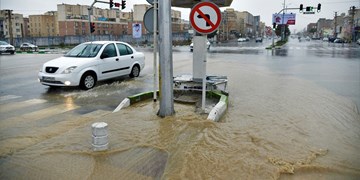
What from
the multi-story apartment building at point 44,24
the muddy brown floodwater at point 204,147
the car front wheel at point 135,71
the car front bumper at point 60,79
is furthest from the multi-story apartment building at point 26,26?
the muddy brown floodwater at point 204,147

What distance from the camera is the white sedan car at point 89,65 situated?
9250 mm

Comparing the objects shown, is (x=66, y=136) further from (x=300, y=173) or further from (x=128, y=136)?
(x=300, y=173)

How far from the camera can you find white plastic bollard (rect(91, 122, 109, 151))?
429 centimetres

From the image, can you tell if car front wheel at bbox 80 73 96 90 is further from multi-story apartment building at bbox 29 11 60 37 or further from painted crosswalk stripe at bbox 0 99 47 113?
multi-story apartment building at bbox 29 11 60 37

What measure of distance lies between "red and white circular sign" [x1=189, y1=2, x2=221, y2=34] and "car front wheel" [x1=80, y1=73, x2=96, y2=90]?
16.5ft

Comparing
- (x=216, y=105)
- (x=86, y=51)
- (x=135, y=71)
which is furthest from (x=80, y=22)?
(x=216, y=105)

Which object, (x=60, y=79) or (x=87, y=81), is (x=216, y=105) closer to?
(x=87, y=81)

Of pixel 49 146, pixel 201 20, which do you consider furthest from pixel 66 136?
pixel 201 20

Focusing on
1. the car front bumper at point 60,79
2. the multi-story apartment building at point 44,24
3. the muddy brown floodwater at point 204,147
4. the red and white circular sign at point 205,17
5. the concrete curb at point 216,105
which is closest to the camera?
the muddy brown floodwater at point 204,147

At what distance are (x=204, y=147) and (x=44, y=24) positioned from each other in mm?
120920

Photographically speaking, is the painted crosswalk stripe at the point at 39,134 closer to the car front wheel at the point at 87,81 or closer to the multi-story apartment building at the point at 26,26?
the car front wheel at the point at 87,81

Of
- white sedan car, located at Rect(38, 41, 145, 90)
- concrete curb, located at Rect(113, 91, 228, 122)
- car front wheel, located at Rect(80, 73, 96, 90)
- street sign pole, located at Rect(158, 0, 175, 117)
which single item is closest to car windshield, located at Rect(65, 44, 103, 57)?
white sedan car, located at Rect(38, 41, 145, 90)

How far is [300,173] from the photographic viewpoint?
381cm

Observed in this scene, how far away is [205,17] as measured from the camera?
232 inches
